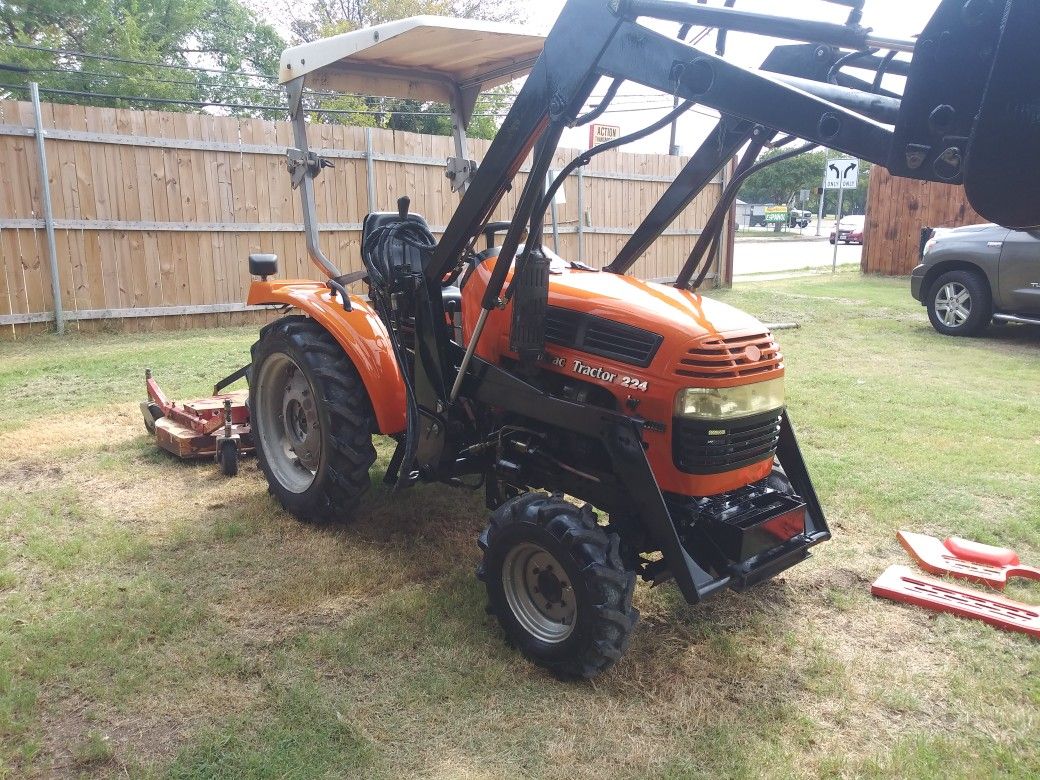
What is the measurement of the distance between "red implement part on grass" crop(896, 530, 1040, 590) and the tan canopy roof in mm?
2874

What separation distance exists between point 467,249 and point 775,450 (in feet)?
4.79

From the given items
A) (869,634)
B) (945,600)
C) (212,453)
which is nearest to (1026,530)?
(945,600)

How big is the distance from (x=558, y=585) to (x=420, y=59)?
2673 mm

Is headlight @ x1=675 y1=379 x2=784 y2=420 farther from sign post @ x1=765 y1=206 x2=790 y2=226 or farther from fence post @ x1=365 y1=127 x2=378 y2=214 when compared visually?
sign post @ x1=765 y1=206 x2=790 y2=226

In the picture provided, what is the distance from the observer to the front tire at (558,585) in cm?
258

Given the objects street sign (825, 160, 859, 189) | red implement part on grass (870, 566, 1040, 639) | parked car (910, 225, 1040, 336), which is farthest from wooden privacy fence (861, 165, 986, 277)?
red implement part on grass (870, 566, 1040, 639)

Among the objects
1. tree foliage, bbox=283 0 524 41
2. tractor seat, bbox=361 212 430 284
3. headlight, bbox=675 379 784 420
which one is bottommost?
headlight, bbox=675 379 784 420

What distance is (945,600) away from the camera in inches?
127

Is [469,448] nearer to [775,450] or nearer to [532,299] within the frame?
[532,299]

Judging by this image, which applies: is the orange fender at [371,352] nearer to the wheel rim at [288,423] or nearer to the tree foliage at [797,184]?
the wheel rim at [288,423]

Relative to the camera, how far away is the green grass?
238 cm

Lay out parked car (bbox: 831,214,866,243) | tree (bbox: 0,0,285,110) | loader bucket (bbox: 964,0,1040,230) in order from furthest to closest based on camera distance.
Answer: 1. parked car (bbox: 831,214,866,243)
2. tree (bbox: 0,0,285,110)
3. loader bucket (bbox: 964,0,1040,230)

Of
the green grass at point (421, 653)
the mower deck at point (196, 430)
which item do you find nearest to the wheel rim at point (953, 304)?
the green grass at point (421, 653)

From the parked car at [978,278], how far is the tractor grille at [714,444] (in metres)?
7.56
